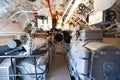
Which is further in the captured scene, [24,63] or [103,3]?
[24,63]

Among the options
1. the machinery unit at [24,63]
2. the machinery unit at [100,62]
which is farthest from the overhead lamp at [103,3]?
the machinery unit at [24,63]

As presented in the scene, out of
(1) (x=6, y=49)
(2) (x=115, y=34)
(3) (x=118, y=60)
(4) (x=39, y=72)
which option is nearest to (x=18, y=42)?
(1) (x=6, y=49)

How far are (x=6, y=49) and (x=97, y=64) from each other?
2.13 meters

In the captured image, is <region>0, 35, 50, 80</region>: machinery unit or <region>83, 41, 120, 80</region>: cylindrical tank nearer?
<region>83, 41, 120, 80</region>: cylindrical tank

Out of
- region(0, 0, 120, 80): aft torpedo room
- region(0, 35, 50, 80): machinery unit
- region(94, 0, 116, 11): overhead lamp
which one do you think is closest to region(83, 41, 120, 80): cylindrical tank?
region(0, 0, 120, 80): aft torpedo room

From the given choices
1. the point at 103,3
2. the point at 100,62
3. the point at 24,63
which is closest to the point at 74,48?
the point at 24,63

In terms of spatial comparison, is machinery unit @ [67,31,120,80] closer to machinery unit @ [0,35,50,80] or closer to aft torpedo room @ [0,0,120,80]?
aft torpedo room @ [0,0,120,80]

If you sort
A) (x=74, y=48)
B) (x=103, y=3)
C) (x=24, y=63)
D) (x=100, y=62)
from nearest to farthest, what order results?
1. (x=103, y=3)
2. (x=100, y=62)
3. (x=24, y=63)
4. (x=74, y=48)

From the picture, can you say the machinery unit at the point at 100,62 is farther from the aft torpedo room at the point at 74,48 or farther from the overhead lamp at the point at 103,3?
the overhead lamp at the point at 103,3

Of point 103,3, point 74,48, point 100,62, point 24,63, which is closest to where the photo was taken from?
point 103,3

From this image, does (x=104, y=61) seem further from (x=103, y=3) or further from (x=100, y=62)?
(x=103, y=3)

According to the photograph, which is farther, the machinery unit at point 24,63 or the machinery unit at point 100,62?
the machinery unit at point 24,63

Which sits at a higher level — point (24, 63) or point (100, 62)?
point (100, 62)

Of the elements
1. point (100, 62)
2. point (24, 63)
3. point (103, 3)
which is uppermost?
point (103, 3)
